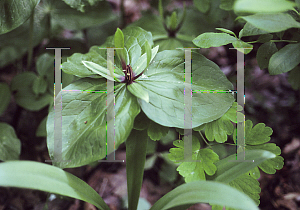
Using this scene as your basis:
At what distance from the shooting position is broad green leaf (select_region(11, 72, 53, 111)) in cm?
92

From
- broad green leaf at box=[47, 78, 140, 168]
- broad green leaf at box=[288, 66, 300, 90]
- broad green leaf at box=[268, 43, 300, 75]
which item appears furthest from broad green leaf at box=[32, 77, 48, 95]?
broad green leaf at box=[288, 66, 300, 90]

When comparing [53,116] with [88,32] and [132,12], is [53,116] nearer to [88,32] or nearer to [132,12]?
[88,32]

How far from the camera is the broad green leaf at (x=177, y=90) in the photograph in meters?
0.51

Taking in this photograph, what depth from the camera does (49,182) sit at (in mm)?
412

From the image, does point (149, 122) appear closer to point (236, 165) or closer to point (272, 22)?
point (236, 165)

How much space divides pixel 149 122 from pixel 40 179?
30cm

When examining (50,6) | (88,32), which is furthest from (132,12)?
(50,6)

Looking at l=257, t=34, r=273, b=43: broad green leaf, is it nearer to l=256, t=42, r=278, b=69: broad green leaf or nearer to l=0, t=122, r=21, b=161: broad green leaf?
l=256, t=42, r=278, b=69: broad green leaf

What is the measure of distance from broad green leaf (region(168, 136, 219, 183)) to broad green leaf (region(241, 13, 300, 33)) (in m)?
0.34

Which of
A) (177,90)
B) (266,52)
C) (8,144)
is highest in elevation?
(266,52)

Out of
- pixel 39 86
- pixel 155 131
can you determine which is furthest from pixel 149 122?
pixel 39 86

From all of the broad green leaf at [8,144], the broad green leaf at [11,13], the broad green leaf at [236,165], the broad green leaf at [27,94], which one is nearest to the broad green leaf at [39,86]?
the broad green leaf at [27,94]

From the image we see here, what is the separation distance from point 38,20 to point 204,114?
102cm

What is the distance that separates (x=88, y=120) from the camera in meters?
0.52
